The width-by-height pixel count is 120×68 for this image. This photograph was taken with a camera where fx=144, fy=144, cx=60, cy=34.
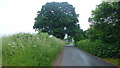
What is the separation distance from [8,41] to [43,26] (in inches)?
780

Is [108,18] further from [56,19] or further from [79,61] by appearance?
[56,19]

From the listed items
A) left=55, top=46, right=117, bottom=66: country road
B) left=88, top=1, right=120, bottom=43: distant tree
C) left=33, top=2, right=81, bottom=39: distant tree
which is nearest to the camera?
left=55, top=46, right=117, bottom=66: country road

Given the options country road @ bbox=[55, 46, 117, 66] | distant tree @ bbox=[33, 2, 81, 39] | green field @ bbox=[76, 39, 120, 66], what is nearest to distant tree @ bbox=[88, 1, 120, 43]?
green field @ bbox=[76, 39, 120, 66]

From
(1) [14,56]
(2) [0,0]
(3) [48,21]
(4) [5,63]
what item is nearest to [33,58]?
(1) [14,56]

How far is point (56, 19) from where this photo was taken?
84.2ft

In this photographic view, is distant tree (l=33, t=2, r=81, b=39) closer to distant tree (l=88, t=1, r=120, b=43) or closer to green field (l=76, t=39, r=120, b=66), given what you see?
green field (l=76, t=39, r=120, b=66)

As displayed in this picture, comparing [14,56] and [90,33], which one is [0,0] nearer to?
[14,56]

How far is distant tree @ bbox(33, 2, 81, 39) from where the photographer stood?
81.5ft

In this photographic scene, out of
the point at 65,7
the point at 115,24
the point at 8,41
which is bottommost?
the point at 8,41

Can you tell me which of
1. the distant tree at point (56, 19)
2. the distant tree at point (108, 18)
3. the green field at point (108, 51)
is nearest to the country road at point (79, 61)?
the green field at point (108, 51)

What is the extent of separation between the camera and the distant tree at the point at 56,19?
24844 mm

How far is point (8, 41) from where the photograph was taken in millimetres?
5668

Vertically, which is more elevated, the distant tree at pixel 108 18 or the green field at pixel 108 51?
the distant tree at pixel 108 18

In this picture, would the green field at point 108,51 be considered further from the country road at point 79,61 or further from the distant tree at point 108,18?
the distant tree at point 108,18
